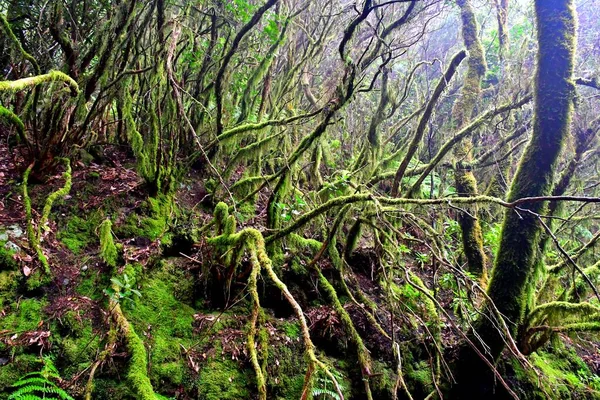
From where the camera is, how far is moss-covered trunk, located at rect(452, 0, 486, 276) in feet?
19.8

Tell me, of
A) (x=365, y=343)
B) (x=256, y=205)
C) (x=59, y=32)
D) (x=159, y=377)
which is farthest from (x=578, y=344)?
(x=59, y=32)

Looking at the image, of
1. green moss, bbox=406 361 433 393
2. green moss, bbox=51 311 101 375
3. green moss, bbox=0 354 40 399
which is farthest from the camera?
green moss, bbox=406 361 433 393

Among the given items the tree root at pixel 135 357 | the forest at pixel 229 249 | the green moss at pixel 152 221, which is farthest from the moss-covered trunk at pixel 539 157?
the green moss at pixel 152 221

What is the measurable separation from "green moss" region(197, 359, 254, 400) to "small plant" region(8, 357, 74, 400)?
3.85 ft

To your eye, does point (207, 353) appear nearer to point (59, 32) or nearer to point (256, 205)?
point (256, 205)

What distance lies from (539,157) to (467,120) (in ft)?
8.23

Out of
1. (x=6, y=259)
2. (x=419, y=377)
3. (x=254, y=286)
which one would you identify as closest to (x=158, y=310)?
(x=6, y=259)

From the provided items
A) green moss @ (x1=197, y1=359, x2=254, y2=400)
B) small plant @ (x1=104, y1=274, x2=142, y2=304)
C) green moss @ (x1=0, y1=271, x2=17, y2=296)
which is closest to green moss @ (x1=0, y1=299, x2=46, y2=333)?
green moss @ (x1=0, y1=271, x2=17, y2=296)

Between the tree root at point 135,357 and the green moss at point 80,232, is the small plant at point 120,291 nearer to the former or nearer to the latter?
the tree root at point 135,357

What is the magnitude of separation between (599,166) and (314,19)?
27.8 ft

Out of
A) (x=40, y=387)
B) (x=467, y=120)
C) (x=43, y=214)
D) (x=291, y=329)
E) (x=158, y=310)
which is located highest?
(x=467, y=120)

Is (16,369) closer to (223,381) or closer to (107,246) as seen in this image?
(107,246)

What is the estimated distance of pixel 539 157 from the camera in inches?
167

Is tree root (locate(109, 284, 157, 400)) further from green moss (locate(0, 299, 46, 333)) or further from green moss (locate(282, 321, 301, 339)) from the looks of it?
green moss (locate(282, 321, 301, 339))
